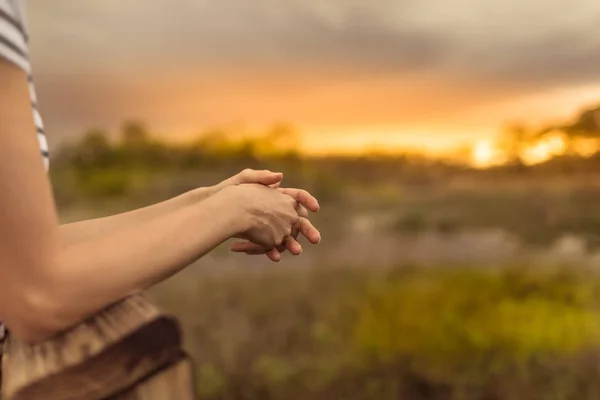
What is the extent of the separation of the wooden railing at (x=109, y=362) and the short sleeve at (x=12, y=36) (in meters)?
0.17

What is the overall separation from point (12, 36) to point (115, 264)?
0.16 meters

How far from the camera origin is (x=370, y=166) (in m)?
1.69

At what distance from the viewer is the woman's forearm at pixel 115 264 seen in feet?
1.24

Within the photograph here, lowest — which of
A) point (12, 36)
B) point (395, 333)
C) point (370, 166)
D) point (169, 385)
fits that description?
point (395, 333)

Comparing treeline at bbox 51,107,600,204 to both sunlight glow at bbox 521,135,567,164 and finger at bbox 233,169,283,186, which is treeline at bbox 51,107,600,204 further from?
finger at bbox 233,169,283,186

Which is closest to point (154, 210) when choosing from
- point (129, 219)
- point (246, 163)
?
point (129, 219)

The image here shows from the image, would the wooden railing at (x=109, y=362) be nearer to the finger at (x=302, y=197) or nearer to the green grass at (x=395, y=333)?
the finger at (x=302, y=197)

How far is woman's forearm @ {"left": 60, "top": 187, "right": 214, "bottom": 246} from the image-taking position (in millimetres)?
542

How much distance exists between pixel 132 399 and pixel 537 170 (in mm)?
1484

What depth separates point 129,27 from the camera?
5.26 feet

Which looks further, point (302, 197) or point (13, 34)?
point (302, 197)

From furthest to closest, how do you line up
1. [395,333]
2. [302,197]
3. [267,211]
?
1. [395,333]
2. [302,197]
3. [267,211]

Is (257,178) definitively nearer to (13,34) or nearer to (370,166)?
(13,34)

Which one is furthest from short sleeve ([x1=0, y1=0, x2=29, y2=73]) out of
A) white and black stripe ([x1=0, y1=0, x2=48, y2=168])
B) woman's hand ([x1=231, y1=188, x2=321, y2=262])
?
woman's hand ([x1=231, y1=188, x2=321, y2=262])
